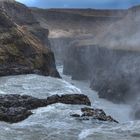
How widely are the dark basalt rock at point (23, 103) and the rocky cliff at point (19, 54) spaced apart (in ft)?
19.4

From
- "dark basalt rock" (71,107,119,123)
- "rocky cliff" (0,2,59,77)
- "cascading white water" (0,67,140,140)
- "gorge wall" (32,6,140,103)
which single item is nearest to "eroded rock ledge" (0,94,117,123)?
"dark basalt rock" (71,107,119,123)

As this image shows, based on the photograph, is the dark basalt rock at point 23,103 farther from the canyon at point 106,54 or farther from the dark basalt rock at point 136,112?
the canyon at point 106,54

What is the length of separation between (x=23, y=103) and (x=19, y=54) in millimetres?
9481

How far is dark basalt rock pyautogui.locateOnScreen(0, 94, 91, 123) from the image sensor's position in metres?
18.4

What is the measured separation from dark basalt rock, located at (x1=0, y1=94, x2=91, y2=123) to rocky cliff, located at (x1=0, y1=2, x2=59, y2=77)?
5.91 metres

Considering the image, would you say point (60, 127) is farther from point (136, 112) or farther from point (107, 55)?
point (107, 55)

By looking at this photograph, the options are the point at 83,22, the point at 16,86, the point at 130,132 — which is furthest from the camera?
the point at 83,22

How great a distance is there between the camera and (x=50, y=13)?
17475 centimetres

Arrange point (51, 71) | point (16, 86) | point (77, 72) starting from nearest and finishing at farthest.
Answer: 1. point (16, 86)
2. point (51, 71)
3. point (77, 72)

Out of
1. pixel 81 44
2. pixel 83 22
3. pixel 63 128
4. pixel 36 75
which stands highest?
pixel 83 22

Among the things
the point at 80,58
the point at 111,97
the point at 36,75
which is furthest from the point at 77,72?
the point at 36,75

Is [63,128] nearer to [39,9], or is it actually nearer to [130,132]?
[130,132]

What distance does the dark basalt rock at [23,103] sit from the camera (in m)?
18.4

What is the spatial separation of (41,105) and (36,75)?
645 centimetres
